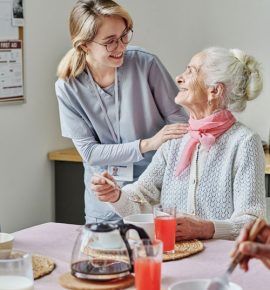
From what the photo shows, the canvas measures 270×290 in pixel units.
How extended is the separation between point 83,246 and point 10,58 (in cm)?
168

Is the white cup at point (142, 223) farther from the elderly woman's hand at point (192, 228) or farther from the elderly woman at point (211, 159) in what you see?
the elderly woman at point (211, 159)

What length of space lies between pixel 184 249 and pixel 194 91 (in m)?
0.68

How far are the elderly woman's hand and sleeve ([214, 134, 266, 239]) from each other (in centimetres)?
10

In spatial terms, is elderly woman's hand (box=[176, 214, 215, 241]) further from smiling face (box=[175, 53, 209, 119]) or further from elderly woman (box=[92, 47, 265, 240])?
smiling face (box=[175, 53, 209, 119])

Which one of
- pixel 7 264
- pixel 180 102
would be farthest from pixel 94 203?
pixel 7 264

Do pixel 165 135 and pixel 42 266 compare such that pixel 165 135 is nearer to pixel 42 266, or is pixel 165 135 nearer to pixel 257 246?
pixel 42 266

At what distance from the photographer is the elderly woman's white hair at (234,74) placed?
249cm

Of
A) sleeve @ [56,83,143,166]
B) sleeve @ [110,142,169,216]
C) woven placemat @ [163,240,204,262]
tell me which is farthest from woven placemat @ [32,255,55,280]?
sleeve @ [56,83,143,166]

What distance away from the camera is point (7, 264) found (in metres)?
1.56

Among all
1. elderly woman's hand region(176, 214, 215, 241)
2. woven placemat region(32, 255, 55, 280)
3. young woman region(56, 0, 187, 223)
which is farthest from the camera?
young woman region(56, 0, 187, 223)

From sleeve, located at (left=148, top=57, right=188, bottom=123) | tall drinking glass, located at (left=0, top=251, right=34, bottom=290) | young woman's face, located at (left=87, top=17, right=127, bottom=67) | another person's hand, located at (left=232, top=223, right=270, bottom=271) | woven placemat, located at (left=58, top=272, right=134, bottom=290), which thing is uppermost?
young woman's face, located at (left=87, top=17, right=127, bottom=67)

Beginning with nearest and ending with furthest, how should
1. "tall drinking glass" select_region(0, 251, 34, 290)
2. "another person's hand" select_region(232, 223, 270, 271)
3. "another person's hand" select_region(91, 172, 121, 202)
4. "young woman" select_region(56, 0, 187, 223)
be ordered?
"another person's hand" select_region(232, 223, 270, 271) → "tall drinking glass" select_region(0, 251, 34, 290) → "another person's hand" select_region(91, 172, 121, 202) → "young woman" select_region(56, 0, 187, 223)

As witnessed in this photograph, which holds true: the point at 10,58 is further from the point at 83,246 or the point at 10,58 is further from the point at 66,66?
the point at 83,246

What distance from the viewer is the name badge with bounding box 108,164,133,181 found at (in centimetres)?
293
